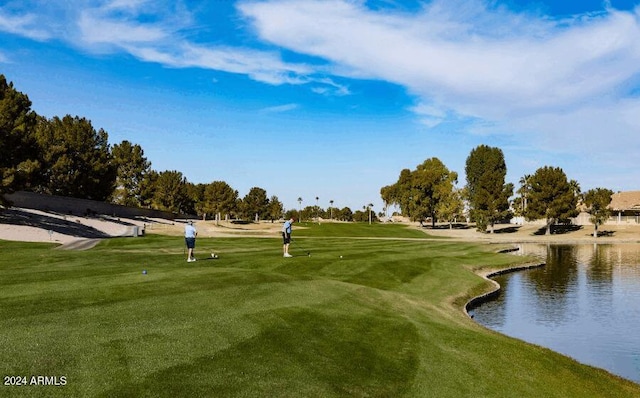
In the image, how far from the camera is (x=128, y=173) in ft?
471

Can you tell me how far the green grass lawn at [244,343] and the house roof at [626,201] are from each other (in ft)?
485

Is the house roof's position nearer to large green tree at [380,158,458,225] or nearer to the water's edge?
large green tree at [380,158,458,225]

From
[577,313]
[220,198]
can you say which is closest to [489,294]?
[577,313]

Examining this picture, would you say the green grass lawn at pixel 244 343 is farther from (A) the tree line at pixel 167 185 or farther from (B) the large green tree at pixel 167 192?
(B) the large green tree at pixel 167 192

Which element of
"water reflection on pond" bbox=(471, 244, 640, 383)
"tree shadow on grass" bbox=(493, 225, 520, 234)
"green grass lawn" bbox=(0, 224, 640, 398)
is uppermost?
"tree shadow on grass" bbox=(493, 225, 520, 234)

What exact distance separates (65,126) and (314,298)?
105977mm

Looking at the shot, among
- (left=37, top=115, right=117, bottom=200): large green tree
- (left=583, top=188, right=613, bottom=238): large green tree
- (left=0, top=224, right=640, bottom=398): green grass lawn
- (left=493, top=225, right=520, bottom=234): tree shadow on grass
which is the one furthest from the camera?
(left=493, top=225, right=520, bottom=234): tree shadow on grass

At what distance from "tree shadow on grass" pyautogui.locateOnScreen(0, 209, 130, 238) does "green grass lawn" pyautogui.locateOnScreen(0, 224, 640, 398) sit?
145ft

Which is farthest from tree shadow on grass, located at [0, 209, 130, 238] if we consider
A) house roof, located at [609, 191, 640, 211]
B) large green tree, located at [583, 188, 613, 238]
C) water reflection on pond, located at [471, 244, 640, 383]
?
house roof, located at [609, 191, 640, 211]

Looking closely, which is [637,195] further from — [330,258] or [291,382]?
[291,382]

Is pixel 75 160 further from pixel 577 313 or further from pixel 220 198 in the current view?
pixel 577 313

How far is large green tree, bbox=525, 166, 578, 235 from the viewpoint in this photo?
11375 cm

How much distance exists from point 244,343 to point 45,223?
215 feet

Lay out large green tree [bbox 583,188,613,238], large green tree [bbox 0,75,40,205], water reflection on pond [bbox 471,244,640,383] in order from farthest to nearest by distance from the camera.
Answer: large green tree [bbox 583,188,613,238] → large green tree [bbox 0,75,40,205] → water reflection on pond [bbox 471,244,640,383]
